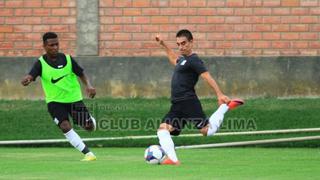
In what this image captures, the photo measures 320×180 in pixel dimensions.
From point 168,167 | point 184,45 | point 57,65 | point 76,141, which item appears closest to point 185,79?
point 184,45

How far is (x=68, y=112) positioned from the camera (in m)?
15.8

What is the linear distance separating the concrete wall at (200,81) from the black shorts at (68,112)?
8072 millimetres

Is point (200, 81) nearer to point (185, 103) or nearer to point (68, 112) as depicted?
point (68, 112)

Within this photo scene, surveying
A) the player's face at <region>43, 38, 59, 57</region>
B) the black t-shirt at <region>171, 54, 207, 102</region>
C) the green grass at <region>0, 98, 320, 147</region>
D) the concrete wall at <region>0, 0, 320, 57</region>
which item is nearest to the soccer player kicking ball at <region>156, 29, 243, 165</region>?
the black t-shirt at <region>171, 54, 207, 102</region>

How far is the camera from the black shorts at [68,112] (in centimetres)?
1552

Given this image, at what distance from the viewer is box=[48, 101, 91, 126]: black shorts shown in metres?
15.5

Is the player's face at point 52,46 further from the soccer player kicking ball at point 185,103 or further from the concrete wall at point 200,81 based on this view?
the concrete wall at point 200,81

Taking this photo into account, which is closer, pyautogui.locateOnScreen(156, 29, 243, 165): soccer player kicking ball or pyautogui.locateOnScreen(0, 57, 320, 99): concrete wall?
pyautogui.locateOnScreen(156, 29, 243, 165): soccer player kicking ball

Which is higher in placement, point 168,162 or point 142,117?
point 168,162

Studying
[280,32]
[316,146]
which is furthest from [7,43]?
[316,146]

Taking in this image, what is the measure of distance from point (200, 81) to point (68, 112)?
8308 mm

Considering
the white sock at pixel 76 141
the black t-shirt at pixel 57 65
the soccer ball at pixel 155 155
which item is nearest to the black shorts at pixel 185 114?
the soccer ball at pixel 155 155

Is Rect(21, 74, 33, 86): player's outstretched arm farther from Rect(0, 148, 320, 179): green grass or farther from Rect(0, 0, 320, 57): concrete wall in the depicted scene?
Rect(0, 0, 320, 57): concrete wall

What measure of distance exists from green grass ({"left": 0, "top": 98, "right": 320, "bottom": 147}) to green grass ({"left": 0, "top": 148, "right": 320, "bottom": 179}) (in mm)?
2553
